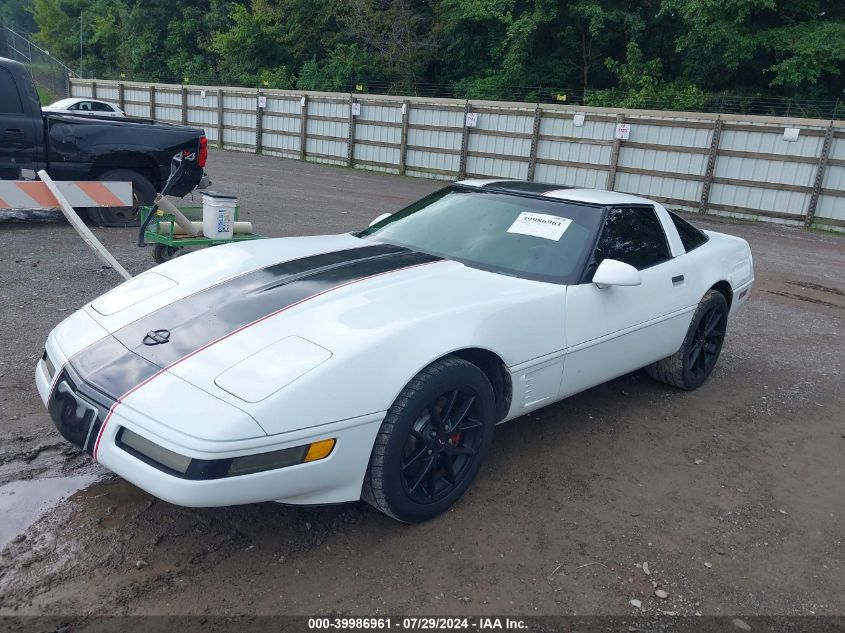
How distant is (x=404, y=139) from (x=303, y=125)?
426cm

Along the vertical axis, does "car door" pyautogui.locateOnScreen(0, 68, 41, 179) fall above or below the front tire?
above

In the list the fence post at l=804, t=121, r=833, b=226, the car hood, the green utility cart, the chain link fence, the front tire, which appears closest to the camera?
the car hood

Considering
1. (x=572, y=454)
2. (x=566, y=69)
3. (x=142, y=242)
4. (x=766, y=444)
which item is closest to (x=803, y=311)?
(x=766, y=444)

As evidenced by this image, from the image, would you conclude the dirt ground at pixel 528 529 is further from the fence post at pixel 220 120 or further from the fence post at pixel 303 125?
the fence post at pixel 220 120

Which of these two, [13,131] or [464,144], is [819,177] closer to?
[464,144]

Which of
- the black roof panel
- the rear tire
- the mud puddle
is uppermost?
the black roof panel

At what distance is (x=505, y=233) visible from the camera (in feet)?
13.2

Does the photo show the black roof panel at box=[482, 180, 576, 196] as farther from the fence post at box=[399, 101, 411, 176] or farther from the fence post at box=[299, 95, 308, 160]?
the fence post at box=[299, 95, 308, 160]

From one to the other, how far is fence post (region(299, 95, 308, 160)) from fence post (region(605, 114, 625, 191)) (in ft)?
34.5

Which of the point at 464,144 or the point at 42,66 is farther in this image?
the point at 42,66

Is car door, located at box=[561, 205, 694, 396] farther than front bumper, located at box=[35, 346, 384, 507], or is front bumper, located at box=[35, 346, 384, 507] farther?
car door, located at box=[561, 205, 694, 396]

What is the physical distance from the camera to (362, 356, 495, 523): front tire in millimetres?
2777

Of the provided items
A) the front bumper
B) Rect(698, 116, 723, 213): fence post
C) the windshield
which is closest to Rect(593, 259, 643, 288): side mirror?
the windshield

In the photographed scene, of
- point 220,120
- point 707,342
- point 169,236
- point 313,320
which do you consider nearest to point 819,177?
point 707,342
